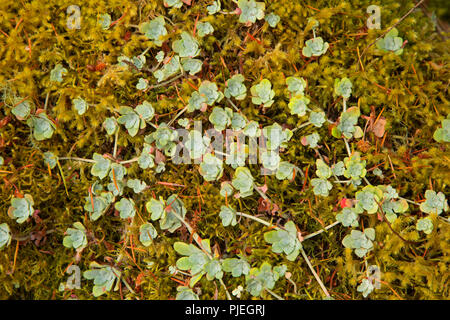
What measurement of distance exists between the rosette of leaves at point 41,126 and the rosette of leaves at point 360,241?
71.5 inches

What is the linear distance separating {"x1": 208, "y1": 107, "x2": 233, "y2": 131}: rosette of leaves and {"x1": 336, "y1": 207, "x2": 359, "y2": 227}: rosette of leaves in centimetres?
81

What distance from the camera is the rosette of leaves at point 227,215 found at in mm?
2010

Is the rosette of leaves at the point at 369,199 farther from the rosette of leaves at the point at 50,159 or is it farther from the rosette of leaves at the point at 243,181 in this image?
the rosette of leaves at the point at 50,159

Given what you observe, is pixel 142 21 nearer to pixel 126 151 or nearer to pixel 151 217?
pixel 126 151

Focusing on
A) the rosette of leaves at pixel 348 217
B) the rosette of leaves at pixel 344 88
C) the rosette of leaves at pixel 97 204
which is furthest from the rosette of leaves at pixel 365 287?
the rosette of leaves at pixel 97 204

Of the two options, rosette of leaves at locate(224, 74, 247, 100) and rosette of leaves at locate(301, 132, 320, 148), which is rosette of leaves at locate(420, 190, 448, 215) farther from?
rosette of leaves at locate(224, 74, 247, 100)

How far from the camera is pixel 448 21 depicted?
2.65m

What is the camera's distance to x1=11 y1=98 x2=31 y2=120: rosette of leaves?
2.13m

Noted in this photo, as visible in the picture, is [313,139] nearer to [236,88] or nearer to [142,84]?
[236,88]

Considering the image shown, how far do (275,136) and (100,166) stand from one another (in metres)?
1.03

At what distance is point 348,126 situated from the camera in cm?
209
